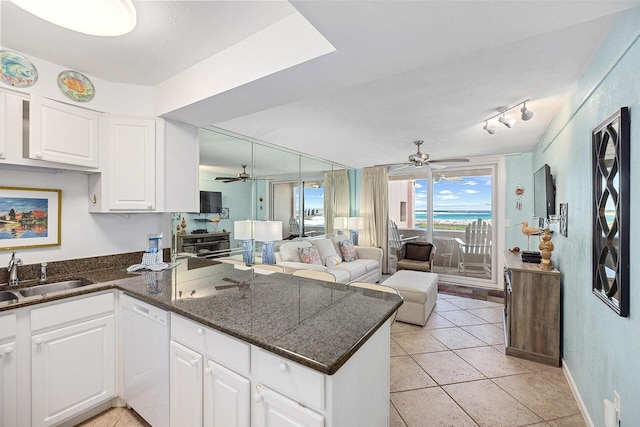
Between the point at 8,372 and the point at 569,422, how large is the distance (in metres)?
3.48

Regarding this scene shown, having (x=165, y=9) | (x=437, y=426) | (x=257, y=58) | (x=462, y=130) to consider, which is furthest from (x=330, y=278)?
(x=462, y=130)

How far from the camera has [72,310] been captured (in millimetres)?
1714

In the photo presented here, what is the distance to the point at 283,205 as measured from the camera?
4684 mm

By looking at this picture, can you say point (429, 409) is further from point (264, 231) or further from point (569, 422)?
point (264, 231)

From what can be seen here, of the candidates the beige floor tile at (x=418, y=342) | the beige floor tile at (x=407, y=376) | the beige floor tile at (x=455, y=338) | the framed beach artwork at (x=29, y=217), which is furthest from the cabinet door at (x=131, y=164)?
the beige floor tile at (x=455, y=338)

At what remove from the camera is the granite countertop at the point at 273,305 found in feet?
3.45

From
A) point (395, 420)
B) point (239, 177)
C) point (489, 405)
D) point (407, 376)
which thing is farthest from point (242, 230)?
point (489, 405)

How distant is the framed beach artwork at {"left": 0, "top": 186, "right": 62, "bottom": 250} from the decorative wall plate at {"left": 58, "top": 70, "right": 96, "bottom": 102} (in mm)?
751

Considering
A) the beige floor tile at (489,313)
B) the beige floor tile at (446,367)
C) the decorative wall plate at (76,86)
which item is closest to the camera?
the decorative wall plate at (76,86)

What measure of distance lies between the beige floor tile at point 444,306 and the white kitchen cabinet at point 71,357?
12.2ft

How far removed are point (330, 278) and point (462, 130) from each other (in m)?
2.57

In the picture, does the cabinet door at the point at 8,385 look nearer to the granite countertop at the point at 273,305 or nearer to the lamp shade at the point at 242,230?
the granite countertop at the point at 273,305

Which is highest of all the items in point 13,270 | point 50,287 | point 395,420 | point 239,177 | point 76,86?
point 76,86

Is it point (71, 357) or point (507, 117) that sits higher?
point (507, 117)
